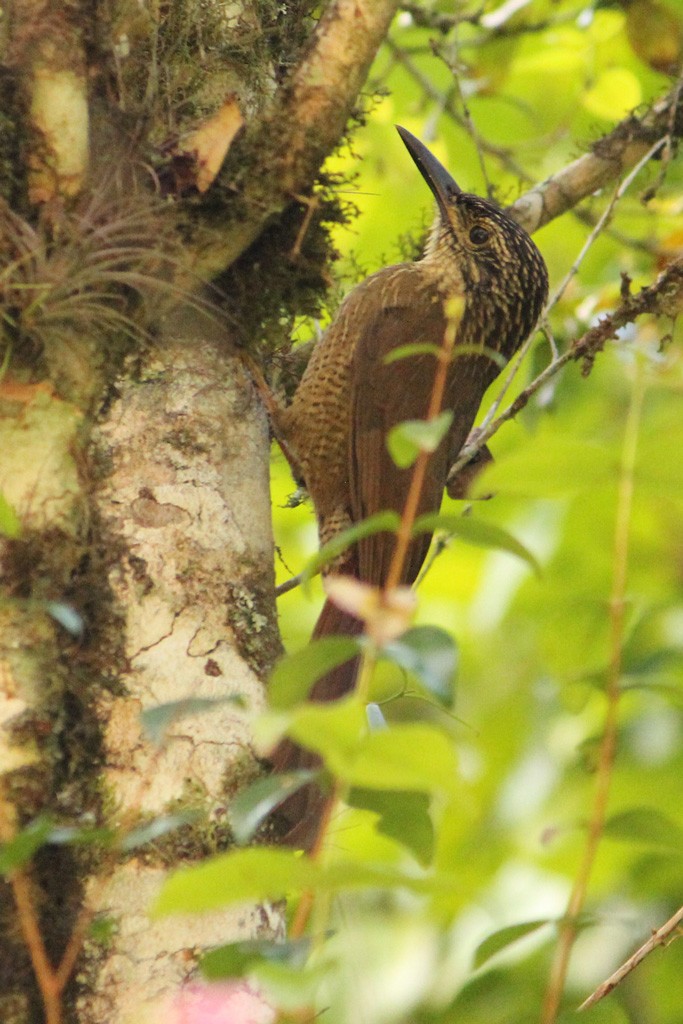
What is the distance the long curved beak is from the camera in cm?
374

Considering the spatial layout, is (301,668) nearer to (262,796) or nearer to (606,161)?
(262,796)

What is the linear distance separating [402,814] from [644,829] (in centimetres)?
30

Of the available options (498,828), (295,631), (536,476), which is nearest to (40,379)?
(536,476)

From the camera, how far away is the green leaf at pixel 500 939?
4.60 ft

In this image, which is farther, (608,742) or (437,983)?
(437,983)

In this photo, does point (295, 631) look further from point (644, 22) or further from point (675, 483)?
point (675, 483)

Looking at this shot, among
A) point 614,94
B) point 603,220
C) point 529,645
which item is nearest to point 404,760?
point 603,220

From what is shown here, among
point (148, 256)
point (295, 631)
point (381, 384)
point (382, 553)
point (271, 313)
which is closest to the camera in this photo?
point (148, 256)

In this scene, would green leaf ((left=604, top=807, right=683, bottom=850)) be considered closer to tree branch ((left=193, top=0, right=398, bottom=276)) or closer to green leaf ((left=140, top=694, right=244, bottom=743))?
green leaf ((left=140, top=694, right=244, bottom=743))

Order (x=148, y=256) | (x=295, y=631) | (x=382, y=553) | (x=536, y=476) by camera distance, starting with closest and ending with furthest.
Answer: (x=536, y=476) → (x=148, y=256) → (x=382, y=553) → (x=295, y=631)

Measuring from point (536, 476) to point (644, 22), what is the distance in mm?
2790

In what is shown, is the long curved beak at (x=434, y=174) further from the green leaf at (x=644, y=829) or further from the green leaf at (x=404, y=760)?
the green leaf at (x=404, y=760)

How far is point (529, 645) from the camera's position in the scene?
4172 millimetres

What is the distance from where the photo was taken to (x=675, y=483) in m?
1.30
